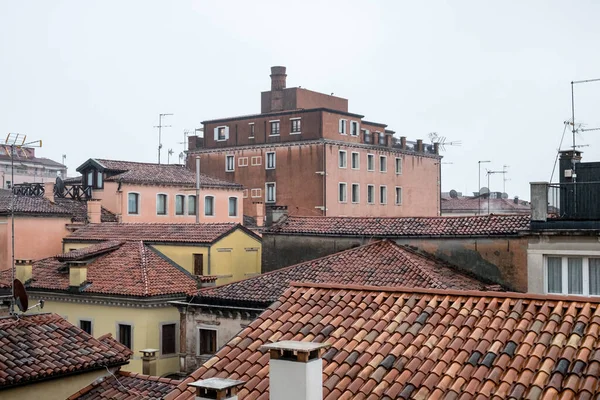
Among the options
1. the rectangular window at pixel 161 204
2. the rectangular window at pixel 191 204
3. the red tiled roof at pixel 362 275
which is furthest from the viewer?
the rectangular window at pixel 191 204

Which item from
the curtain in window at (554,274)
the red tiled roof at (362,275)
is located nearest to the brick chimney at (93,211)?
the red tiled roof at (362,275)

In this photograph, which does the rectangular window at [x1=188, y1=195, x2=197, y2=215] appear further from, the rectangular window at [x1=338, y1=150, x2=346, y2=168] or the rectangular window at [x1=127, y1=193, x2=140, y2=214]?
the rectangular window at [x1=338, y1=150, x2=346, y2=168]

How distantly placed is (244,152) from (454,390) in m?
47.5

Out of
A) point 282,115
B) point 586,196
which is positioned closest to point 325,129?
point 282,115

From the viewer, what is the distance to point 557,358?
8047mm

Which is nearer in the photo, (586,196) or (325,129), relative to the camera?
(586,196)

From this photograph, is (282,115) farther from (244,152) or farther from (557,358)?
(557,358)

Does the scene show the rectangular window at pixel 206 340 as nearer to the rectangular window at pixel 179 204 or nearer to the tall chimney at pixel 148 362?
the tall chimney at pixel 148 362

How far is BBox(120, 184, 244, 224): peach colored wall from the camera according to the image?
42.6 metres

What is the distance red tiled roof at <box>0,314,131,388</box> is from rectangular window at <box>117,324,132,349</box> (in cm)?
1019

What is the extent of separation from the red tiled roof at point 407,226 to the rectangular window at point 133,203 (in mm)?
16783

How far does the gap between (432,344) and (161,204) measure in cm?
3699

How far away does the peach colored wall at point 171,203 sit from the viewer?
42.6m

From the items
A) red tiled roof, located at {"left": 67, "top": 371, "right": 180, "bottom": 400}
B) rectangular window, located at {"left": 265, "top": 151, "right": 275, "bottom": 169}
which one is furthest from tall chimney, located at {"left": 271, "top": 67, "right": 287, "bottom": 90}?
red tiled roof, located at {"left": 67, "top": 371, "right": 180, "bottom": 400}
